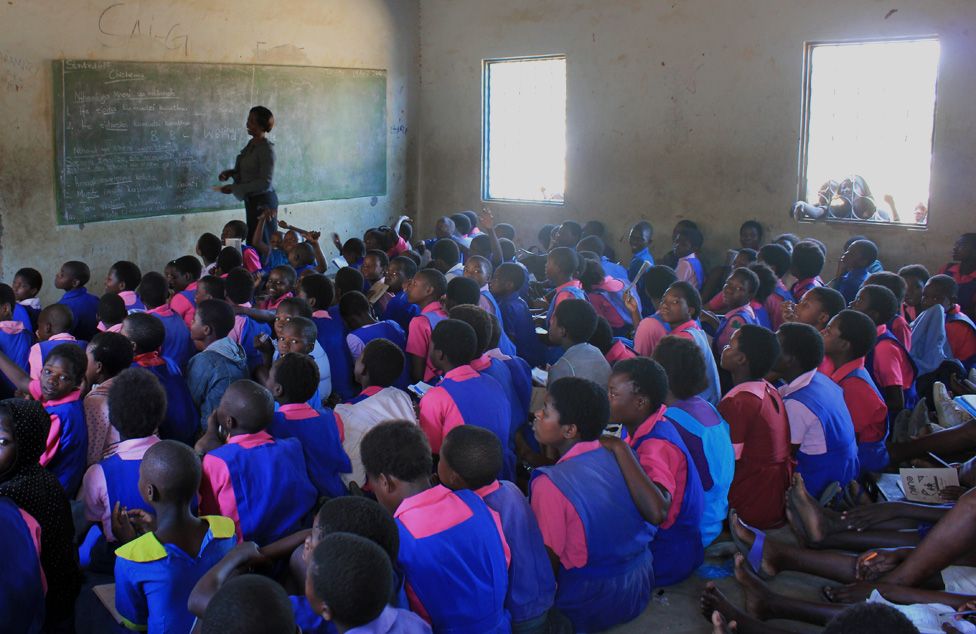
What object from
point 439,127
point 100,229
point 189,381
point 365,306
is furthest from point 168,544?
point 439,127

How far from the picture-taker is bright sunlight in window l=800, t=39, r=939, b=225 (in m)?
7.39

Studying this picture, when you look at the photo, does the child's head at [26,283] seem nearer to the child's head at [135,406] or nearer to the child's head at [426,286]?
the child's head at [426,286]

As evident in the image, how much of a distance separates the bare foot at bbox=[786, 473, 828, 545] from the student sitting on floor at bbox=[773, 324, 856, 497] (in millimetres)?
157

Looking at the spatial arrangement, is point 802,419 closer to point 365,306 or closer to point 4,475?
point 365,306

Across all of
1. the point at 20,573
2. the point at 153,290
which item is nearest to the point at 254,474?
the point at 20,573

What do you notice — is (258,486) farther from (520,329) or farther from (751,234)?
(751,234)

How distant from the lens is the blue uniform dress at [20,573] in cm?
222

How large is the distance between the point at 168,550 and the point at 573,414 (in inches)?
47.3

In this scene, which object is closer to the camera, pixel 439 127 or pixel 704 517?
pixel 704 517

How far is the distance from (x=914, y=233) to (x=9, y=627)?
7.09 meters

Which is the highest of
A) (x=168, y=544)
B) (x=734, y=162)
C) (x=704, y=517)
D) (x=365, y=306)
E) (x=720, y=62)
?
(x=720, y=62)

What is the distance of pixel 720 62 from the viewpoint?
8141mm

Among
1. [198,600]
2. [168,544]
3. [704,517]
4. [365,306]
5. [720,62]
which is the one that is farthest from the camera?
[720,62]

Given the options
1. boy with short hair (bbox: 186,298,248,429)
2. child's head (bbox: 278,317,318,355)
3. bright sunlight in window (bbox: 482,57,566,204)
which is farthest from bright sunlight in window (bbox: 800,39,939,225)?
boy with short hair (bbox: 186,298,248,429)
